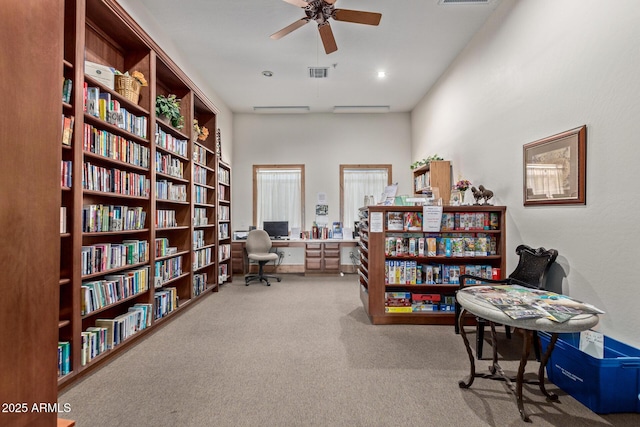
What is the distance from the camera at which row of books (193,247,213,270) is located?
13.6 ft

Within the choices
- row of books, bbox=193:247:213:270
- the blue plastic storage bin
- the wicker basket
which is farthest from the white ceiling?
the blue plastic storage bin

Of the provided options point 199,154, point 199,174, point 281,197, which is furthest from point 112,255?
point 281,197

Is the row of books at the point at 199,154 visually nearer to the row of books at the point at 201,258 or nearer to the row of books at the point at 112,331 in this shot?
the row of books at the point at 201,258

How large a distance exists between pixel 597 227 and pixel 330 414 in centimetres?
227

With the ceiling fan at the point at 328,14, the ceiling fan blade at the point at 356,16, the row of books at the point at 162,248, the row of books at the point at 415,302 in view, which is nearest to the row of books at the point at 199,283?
the row of books at the point at 162,248

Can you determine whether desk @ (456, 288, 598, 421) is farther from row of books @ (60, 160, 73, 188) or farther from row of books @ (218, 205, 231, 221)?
row of books @ (218, 205, 231, 221)

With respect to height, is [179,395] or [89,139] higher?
[89,139]

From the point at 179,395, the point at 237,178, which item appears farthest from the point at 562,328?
the point at 237,178

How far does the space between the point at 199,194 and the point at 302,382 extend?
10.5ft

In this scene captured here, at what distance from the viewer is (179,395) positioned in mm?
1998

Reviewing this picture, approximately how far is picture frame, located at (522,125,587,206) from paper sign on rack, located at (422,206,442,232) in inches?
31.4

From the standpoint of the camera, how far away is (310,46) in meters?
3.99

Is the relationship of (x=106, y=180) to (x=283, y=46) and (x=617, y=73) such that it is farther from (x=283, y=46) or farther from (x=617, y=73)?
(x=617, y=73)

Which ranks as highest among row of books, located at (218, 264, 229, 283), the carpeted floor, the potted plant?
the potted plant
